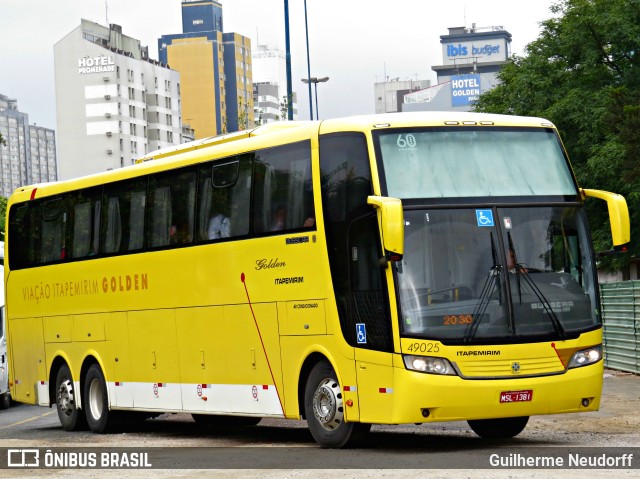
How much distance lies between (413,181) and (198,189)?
4.58m

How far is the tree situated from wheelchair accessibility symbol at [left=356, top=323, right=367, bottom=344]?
105 ft

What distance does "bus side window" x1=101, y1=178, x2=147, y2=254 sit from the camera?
20766 millimetres

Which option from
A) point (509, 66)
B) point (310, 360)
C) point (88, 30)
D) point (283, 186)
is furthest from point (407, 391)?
point (88, 30)

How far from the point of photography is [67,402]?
23.3 metres

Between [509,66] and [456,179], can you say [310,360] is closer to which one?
[456,179]

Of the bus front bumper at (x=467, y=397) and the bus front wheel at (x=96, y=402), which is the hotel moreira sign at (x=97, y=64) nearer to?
the bus front wheel at (x=96, y=402)

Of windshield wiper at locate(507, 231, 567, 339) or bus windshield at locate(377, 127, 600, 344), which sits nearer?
bus windshield at locate(377, 127, 600, 344)

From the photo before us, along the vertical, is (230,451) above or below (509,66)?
below

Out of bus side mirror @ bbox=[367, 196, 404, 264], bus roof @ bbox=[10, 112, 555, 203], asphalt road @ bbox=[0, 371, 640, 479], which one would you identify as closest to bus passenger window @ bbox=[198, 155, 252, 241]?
bus roof @ bbox=[10, 112, 555, 203]

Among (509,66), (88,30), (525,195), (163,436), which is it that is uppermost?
(88,30)

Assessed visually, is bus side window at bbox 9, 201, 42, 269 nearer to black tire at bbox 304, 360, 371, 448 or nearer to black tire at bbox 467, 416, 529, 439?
black tire at bbox 304, 360, 371, 448

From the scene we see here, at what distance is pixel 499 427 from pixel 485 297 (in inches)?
109

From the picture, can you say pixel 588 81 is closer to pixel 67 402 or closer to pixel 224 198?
pixel 67 402

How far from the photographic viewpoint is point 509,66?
62.8m
